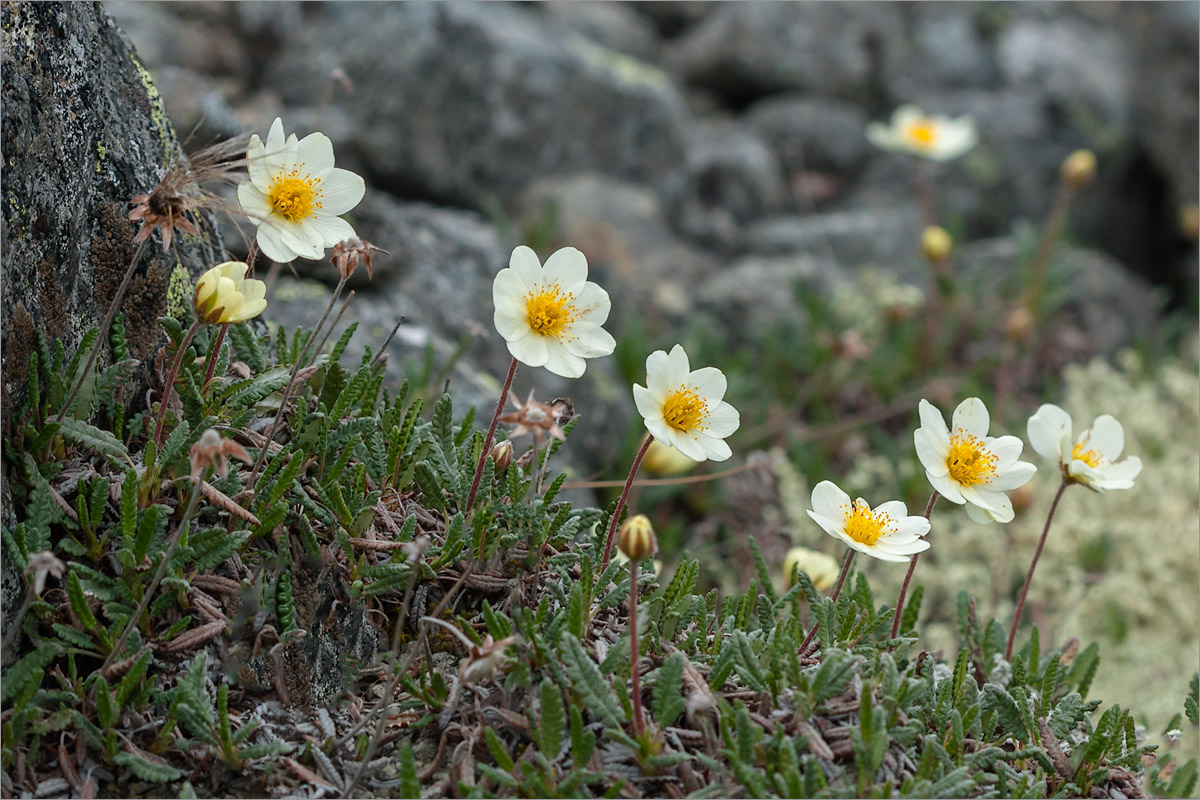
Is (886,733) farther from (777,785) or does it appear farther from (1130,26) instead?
(1130,26)

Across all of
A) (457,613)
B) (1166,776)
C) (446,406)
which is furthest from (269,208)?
(1166,776)

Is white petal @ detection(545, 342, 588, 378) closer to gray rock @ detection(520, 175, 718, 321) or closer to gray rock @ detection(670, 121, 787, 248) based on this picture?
gray rock @ detection(520, 175, 718, 321)

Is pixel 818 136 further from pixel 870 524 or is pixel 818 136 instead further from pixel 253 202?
pixel 253 202

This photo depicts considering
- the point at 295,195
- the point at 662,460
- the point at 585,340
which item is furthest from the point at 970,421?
the point at 662,460

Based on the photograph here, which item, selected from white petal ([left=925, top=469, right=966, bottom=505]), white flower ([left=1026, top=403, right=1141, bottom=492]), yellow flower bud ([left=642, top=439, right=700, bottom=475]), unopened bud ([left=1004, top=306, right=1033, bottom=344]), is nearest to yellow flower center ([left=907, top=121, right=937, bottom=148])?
unopened bud ([left=1004, top=306, right=1033, bottom=344])

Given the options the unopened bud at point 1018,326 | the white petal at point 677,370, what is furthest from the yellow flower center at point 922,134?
the white petal at point 677,370

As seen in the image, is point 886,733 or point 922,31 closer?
point 886,733
